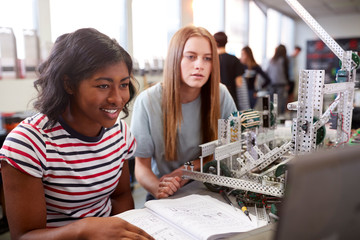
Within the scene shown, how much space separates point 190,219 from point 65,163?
442 mm

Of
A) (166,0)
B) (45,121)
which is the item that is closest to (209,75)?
(45,121)

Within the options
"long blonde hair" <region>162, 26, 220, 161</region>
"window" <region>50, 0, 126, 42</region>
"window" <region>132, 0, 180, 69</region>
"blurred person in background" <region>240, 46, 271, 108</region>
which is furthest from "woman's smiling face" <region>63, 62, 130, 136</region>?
"blurred person in background" <region>240, 46, 271, 108</region>

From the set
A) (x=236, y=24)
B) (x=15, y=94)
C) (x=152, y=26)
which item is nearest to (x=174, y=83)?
(x=15, y=94)

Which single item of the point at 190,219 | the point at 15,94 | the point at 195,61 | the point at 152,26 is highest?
the point at 152,26

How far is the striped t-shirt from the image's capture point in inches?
38.0

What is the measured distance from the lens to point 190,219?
3.19 ft

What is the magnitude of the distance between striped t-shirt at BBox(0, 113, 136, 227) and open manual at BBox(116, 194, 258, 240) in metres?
0.18

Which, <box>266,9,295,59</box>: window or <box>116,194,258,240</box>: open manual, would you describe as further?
<box>266,9,295,59</box>: window

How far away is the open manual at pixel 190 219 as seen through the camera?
0.91 meters

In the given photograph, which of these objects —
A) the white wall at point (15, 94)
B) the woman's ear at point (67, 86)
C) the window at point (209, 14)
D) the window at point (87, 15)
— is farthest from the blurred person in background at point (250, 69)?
the woman's ear at point (67, 86)

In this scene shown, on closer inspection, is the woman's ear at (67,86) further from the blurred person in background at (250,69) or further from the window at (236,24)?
the window at (236,24)

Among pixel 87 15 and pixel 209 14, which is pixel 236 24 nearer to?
pixel 209 14

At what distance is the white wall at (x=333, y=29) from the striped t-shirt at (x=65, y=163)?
9218 mm

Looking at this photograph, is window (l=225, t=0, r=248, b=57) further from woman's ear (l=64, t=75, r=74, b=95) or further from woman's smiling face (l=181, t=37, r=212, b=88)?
woman's ear (l=64, t=75, r=74, b=95)
